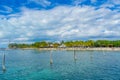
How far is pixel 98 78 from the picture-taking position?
47.3m

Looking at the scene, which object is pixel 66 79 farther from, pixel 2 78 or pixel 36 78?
pixel 2 78

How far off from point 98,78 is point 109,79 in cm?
265

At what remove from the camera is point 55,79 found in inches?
1854

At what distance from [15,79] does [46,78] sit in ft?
25.1

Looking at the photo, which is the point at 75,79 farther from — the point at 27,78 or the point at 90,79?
the point at 27,78

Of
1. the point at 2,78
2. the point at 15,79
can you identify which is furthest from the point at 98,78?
the point at 2,78

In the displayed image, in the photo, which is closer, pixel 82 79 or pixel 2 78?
pixel 82 79

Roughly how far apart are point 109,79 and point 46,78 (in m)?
15.3

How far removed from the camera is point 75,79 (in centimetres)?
4641

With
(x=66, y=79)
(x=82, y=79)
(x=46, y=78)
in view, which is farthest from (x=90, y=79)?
(x=46, y=78)

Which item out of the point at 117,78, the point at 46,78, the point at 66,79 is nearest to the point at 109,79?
the point at 117,78

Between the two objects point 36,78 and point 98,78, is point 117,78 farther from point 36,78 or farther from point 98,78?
point 36,78

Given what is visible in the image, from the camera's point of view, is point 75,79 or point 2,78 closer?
point 75,79

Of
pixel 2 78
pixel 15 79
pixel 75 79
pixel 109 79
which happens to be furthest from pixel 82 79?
pixel 2 78
